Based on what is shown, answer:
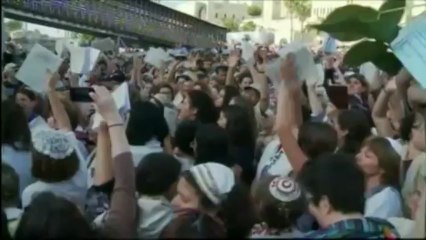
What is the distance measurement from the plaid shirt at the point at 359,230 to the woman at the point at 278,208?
69cm

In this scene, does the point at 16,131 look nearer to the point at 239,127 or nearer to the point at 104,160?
the point at 104,160

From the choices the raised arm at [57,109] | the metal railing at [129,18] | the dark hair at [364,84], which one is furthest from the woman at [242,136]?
the metal railing at [129,18]

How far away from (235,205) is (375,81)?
5.07 metres

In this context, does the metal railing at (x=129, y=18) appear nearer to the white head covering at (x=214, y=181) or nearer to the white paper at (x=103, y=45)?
the white paper at (x=103, y=45)

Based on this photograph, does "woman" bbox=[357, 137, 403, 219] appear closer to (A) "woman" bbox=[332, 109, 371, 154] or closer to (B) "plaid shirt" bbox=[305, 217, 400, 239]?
(A) "woman" bbox=[332, 109, 371, 154]

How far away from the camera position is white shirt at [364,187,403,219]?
4.81 m

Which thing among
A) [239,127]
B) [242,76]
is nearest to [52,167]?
[239,127]

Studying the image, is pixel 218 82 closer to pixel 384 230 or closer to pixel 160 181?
pixel 160 181

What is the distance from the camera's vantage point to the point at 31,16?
1702cm

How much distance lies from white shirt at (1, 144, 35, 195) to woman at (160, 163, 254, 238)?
1513mm

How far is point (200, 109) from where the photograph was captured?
275 inches

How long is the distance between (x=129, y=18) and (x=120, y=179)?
86.0ft

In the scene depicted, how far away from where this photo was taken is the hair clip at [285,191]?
4414 millimetres

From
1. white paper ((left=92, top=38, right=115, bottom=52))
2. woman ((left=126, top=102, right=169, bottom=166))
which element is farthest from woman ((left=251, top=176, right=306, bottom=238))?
white paper ((left=92, top=38, right=115, bottom=52))
